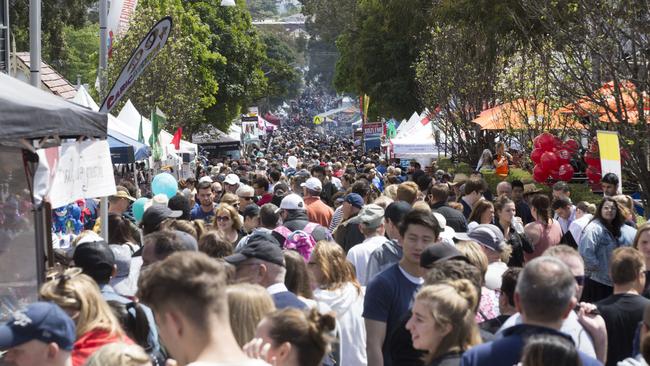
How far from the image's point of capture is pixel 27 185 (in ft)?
23.9

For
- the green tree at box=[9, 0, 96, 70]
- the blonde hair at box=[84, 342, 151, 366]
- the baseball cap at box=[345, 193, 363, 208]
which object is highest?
the green tree at box=[9, 0, 96, 70]

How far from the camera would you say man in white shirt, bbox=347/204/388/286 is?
8.78 metres

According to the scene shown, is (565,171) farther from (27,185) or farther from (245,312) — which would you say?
(245,312)

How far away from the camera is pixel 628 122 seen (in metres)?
16.5

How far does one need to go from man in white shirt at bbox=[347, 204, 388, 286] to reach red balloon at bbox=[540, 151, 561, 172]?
10.6 metres

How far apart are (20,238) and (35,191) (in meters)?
0.32

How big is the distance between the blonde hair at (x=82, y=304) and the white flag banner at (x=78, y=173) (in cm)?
219

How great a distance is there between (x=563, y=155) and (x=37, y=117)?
1406 cm

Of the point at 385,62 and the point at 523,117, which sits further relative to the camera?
the point at 385,62

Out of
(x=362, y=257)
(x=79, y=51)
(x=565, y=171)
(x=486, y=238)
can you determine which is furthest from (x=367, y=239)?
(x=79, y=51)

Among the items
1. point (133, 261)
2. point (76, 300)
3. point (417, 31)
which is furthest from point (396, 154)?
point (76, 300)

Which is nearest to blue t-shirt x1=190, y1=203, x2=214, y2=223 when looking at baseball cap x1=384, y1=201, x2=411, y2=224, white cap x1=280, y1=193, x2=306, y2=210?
white cap x1=280, y1=193, x2=306, y2=210

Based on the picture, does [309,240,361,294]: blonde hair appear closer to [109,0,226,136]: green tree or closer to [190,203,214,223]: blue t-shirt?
[190,203,214,223]: blue t-shirt

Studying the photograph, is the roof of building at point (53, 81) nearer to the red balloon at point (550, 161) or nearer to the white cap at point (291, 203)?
the red balloon at point (550, 161)
